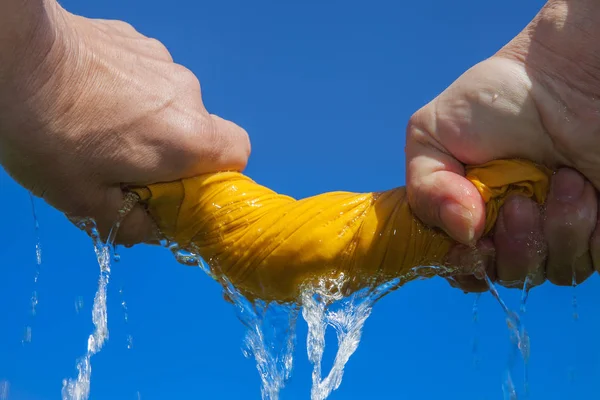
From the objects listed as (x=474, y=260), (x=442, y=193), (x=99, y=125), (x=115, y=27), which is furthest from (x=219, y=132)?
(x=474, y=260)

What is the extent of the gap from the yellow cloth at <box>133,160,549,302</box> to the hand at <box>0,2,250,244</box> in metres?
0.08

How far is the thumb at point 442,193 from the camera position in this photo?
1815 millimetres

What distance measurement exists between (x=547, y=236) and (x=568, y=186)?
0.15 m

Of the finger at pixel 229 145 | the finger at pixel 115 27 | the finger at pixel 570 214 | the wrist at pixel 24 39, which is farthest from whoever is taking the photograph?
the finger at pixel 115 27

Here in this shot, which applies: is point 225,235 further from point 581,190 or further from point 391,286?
point 581,190

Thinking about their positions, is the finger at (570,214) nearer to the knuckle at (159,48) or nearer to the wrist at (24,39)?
the knuckle at (159,48)

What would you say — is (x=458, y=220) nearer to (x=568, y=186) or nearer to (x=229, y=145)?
(x=568, y=186)

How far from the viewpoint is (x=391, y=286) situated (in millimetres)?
2076

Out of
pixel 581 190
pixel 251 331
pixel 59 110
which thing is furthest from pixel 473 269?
pixel 59 110

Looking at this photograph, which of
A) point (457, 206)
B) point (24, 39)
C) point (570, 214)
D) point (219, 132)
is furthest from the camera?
point (219, 132)

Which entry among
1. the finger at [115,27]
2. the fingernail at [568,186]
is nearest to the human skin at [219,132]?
the fingernail at [568,186]

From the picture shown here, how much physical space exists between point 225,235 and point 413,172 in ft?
1.85

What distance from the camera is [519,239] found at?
196 cm

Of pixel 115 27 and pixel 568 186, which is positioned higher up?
pixel 115 27
